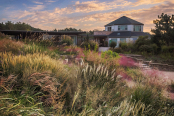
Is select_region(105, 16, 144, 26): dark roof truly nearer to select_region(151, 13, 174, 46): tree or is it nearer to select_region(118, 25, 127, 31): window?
select_region(118, 25, 127, 31): window

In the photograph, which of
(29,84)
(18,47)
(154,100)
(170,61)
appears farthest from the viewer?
(170,61)

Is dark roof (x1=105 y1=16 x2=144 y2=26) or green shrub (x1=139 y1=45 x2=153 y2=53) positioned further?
dark roof (x1=105 y1=16 x2=144 y2=26)

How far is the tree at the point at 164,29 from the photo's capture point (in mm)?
15125

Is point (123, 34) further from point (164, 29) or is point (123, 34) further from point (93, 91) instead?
point (93, 91)

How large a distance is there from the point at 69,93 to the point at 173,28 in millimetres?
15654

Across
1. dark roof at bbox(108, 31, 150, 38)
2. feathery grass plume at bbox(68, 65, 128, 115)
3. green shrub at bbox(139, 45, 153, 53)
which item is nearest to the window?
dark roof at bbox(108, 31, 150, 38)

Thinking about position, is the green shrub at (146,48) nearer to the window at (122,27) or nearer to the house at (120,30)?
the house at (120,30)

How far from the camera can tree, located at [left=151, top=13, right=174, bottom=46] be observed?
15.1m

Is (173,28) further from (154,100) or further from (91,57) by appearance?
(154,100)

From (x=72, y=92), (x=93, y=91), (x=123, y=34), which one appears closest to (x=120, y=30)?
(x=123, y=34)

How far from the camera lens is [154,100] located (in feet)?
12.3

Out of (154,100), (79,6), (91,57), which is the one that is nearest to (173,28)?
(79,6)

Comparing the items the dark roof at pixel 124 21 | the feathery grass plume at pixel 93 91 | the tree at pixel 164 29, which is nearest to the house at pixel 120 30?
the dark roof at pixel 124 21

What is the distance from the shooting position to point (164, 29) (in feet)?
50.5
